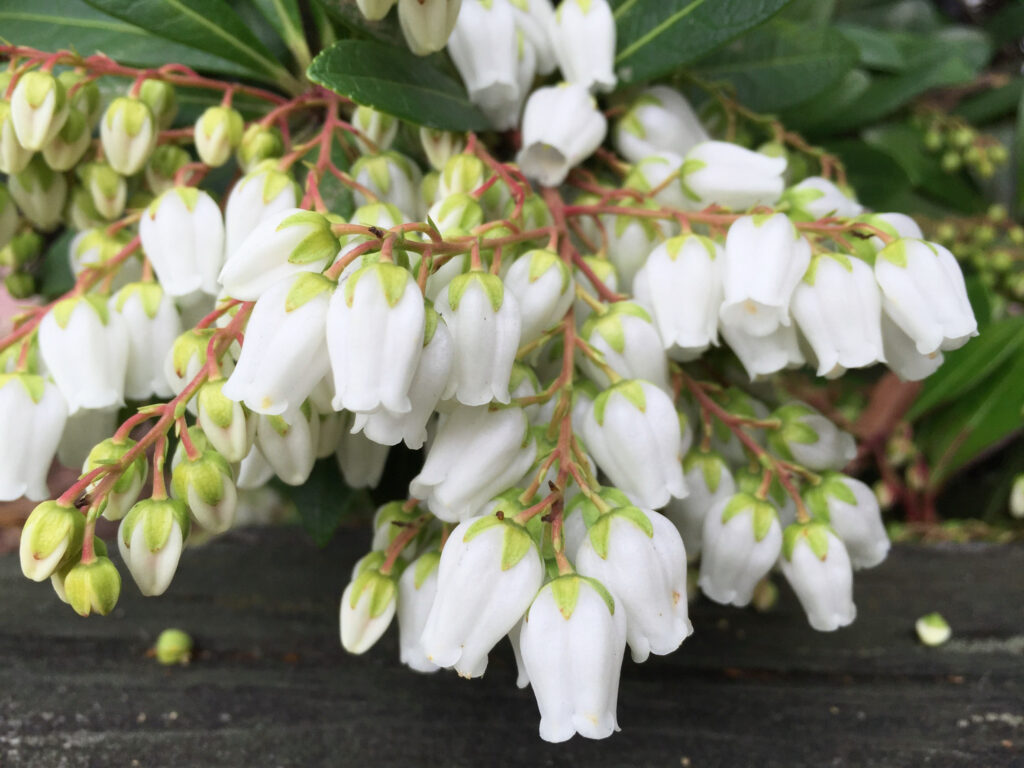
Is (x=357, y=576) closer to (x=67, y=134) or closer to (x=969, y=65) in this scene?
(x=67, y=134)

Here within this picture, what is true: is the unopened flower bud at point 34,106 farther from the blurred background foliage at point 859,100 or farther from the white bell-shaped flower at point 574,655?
the white bell-shaped flower at point 574,655

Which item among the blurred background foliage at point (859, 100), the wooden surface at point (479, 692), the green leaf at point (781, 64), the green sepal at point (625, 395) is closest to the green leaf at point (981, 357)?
the blurred background foliage at point (859, 100)

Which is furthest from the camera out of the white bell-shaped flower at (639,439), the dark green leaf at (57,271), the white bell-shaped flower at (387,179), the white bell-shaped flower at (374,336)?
the dark green leaf at (57,271)

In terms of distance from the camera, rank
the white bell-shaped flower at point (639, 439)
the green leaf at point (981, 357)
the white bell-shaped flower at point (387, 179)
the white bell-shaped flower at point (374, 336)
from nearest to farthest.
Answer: the white bell-shaped flower at point (374, 336) < the white bell-shaped flower at point (639, 439) < the white bell-shaped flower at point (387, 179) < the green leaf at point (981, 357)

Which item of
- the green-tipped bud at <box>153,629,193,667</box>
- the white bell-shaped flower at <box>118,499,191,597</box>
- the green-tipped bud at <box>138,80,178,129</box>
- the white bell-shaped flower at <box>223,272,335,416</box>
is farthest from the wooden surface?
the green-tipped bud at <box>138,80,178,129</box>

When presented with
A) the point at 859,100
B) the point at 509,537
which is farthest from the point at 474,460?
the point at 859,100

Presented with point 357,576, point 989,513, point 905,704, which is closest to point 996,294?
point 989,513


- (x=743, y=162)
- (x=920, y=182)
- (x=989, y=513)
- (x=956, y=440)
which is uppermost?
(x=743, y=162)
